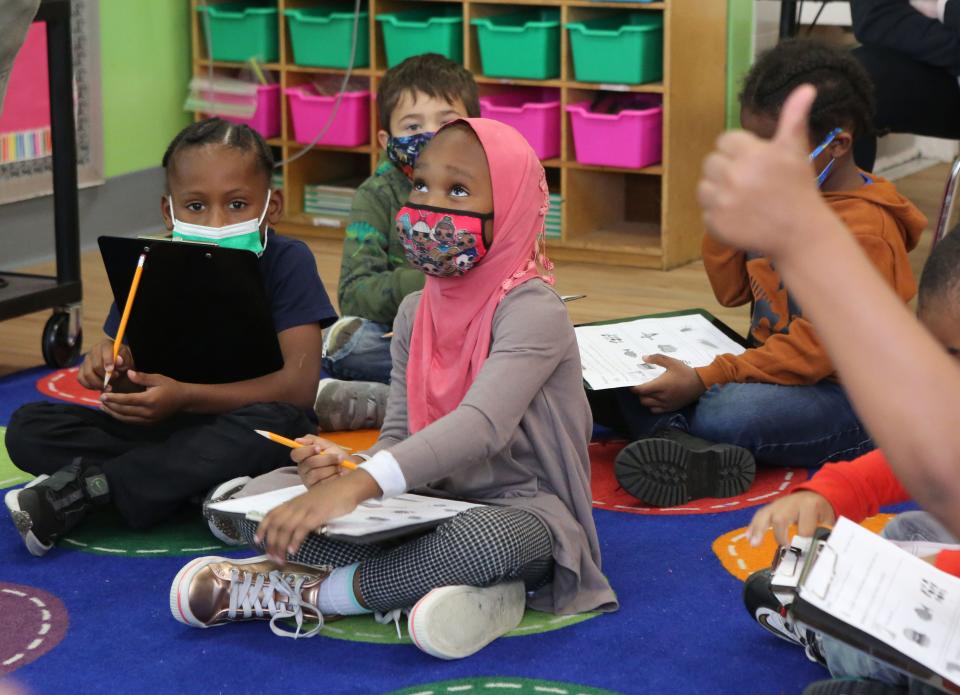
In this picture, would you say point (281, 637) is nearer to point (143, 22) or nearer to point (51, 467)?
point (51, 467)

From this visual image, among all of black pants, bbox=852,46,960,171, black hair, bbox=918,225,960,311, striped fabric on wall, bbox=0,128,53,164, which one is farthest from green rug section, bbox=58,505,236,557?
striped fabric on wall, bbox=0,128,53,164

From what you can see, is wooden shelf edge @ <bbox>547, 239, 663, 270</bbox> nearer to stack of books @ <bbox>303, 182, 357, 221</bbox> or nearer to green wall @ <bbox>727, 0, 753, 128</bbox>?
green wall @ <bbox>727, 0, 753, 128</bbox>

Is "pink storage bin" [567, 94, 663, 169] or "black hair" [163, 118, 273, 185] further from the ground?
"black hair" [163, 118, 273, 185]

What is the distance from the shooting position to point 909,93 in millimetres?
2424

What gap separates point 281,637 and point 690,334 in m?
0.88

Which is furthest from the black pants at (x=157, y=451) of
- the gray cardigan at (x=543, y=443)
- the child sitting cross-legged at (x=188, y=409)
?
the gray cardigan at (x=543, y=443)

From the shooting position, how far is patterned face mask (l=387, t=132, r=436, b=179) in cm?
205

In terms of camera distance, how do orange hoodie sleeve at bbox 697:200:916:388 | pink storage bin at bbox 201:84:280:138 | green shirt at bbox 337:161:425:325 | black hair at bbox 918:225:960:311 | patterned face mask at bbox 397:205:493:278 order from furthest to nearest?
1. pink storage bin at bbox 201:84:280:138
2. green shirt at bbox 337:161:425:325
3. orange hoodie sleeve at bbox 697:200:916:388
4. patterned face mask at bbox 397:205:493:278
5. black hair at bbox 918:225:960:311

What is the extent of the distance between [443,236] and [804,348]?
25.1 inches

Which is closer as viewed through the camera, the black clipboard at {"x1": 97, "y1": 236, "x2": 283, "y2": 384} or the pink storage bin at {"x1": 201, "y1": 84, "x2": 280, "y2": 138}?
the black clipboard at {"x1": 97, "y1": 236, "x2": 283, "y2": 384}

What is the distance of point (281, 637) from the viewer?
136cm

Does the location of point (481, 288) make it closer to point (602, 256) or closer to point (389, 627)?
point (389, 627)

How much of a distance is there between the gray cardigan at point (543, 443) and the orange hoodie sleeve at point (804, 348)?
448 millimetres

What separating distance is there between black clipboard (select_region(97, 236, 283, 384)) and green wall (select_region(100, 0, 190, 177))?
1777 mm
